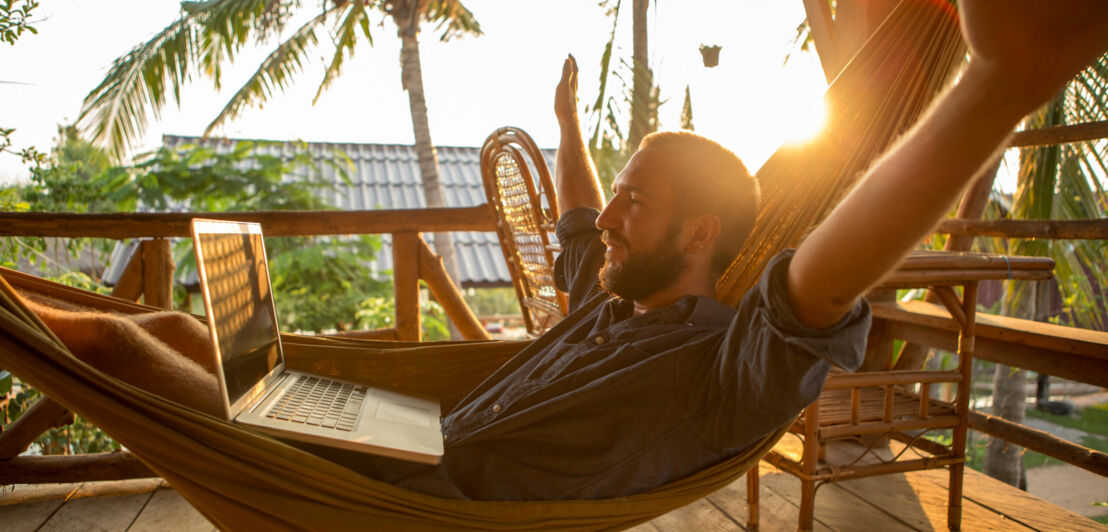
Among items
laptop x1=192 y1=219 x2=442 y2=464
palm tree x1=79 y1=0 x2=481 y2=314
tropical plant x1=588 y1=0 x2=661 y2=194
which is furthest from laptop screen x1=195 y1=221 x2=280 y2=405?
palm tree x1=79 y1=0 x2=481 y2=314

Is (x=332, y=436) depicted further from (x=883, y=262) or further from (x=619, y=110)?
(x=619, y=110)

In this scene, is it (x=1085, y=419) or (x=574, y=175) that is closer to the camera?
(x=574, y=175)

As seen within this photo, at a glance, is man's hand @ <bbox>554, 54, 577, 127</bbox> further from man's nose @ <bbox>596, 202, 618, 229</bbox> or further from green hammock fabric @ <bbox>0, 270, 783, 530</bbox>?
green hammock fabric @ <bbox>0, 270, 783, 530</bbox>

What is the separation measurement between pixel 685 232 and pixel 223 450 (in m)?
0.76

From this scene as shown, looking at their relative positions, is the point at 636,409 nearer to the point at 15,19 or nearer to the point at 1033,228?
the point at 1033,228

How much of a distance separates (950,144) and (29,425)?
2.33 meters

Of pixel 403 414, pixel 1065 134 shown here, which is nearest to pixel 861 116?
pixel 403 414

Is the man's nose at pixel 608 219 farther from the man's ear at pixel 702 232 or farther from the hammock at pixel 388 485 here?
the hammock at pixel 388 485

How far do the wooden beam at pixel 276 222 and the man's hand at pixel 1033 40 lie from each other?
1.78m

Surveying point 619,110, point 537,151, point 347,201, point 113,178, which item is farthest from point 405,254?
point 347,201

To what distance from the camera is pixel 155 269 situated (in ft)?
7.02

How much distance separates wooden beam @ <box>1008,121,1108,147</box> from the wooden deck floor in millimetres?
1120

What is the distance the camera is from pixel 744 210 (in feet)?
3.62

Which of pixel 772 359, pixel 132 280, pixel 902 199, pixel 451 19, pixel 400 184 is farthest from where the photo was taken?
pixel 400 184
